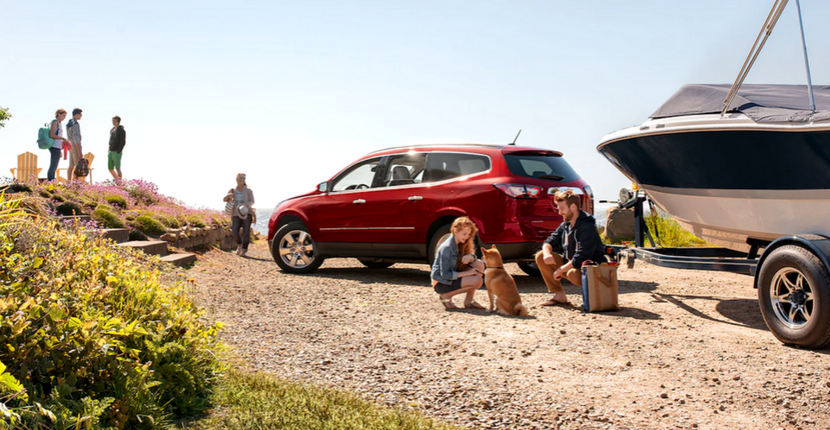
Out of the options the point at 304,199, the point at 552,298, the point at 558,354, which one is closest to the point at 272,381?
the point at 558,354

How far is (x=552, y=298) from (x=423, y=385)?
3170 millimetres

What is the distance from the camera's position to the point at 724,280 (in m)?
8.90

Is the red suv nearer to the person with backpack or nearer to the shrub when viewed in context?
the shrub

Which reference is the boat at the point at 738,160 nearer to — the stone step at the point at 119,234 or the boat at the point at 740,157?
the boat at the point at 740,157

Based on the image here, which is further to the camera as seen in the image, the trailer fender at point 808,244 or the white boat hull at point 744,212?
the white boat hull at point 744,212

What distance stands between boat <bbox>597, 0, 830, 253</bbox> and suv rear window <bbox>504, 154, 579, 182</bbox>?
1.40m

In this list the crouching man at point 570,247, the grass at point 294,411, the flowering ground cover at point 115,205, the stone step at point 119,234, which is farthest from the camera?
the flowering ground cover at point 115,205

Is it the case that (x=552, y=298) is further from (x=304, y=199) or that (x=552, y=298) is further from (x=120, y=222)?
(x=120, y=222)

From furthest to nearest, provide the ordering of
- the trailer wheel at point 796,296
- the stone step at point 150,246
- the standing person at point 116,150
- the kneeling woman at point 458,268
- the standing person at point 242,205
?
the standing person at point 116,150
the standing person at point 242,205
the stone step at point 150,246
the kneeling woman at point 458,268
the trailer wheel at point 796,296

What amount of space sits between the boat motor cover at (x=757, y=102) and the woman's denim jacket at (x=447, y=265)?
254 centimetres

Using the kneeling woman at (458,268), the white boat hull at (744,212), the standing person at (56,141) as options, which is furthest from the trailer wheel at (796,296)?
the standing person at (56,141)

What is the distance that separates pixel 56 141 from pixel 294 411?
41.8ft

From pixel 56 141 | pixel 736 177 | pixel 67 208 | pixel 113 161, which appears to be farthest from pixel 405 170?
pixel 113 161

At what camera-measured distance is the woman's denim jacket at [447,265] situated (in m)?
6.57
